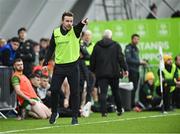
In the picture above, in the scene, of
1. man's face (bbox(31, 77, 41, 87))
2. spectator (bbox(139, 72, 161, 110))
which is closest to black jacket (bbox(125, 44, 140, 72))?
spectator (bbox(139, 72, 161, 110))

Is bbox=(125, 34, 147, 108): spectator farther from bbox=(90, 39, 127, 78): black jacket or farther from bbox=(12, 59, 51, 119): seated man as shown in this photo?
bbox=(12, 59, 51, 119): seated man

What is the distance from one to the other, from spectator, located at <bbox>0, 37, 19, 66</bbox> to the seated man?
3.54 feet

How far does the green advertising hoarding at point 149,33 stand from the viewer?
23453 mm

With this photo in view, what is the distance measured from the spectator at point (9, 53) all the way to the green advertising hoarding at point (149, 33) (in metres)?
5.06

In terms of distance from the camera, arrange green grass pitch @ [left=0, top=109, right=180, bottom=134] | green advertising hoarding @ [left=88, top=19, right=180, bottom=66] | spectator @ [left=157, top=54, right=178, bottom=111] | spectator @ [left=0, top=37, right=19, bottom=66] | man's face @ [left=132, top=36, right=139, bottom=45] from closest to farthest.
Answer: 1. green grass pitch @ [left=0, top=109, right=180, bottom=134]
2. spectator @ [left=0, top=37, right=19, bottom=66]
3. spectator @ [left=157, top=54, right=178, bottom=111]
4. man's face @ [left=132, top=36, right=139, bottom=45]
5. green advertising hoarding @ [left=88, top=19, right=180, bottom=66]

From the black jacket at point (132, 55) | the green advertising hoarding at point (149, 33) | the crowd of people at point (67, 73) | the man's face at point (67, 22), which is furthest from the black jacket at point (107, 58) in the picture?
the green advertising hoarding at point (149, 33)

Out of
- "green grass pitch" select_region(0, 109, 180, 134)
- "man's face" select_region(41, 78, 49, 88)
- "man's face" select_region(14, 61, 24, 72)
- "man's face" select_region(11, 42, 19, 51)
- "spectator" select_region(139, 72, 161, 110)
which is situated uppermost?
"man's face" select_region(11, 42, 19, 51)

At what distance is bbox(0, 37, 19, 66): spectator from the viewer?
18.7 metres

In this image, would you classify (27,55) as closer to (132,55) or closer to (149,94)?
(132,55)

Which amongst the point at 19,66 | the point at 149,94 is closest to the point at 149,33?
the point at 149,94

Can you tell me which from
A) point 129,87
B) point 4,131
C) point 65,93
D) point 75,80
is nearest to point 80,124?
point 75,80

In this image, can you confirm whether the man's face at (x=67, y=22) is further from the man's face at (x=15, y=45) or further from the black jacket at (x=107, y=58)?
the man's face at (x=15, y=45)

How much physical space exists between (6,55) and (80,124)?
464 centimetres

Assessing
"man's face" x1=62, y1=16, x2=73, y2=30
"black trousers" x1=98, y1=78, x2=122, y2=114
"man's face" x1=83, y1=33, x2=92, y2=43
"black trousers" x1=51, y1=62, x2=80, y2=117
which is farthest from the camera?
"man's face" x1=83, y1=33, x2=92, y2=43
